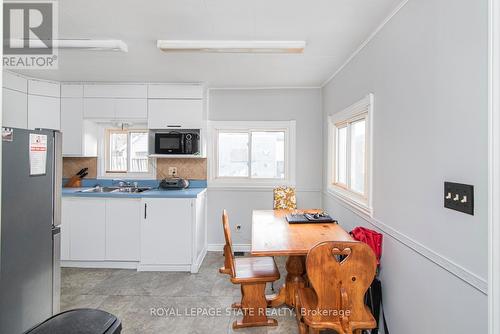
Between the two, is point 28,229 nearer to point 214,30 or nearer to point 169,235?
point 169,235

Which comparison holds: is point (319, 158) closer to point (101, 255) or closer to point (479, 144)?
point (479, 144)

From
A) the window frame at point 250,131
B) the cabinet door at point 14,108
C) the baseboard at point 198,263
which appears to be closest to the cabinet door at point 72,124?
the cabinet door at point 14,108

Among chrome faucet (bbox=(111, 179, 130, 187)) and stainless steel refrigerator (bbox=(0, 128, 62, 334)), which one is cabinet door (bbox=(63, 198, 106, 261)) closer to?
chrome faucet (bbox=(111, 179, 130, 187))

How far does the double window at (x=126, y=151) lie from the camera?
4.03 meters

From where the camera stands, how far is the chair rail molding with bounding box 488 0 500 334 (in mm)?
827

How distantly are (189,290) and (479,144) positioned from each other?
279 centimetres

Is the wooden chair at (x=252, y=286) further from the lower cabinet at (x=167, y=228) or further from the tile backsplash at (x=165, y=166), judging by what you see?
the tile backsplash at (x=165, y=166)

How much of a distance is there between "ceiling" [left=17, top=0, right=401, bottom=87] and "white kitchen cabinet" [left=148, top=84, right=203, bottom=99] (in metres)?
0.32

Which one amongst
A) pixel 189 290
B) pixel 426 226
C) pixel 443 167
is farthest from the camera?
pixel 189 290

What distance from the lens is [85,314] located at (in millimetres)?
1205

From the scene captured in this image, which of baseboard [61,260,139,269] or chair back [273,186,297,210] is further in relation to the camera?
chair back [273,186,297,210]

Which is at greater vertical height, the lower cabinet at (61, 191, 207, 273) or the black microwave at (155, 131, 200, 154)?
the black microwave at (155, 131, 200, 154)

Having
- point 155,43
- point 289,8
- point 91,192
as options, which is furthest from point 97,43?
point 91,192

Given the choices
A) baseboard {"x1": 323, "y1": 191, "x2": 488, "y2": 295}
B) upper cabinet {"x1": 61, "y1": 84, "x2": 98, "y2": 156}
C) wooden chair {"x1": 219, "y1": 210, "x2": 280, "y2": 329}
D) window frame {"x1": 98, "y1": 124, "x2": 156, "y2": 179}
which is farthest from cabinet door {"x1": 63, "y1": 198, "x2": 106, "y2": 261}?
baseboard {"x1": 323, "y1": 191, "x2": 488, "y2": 295}
